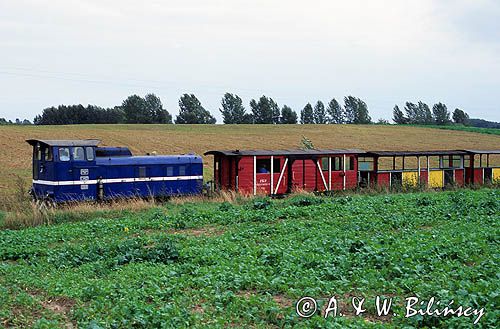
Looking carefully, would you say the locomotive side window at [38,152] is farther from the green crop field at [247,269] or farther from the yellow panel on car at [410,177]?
the yellow panel on car at [410,177]

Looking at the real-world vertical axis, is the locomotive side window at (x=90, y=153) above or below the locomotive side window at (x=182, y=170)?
above

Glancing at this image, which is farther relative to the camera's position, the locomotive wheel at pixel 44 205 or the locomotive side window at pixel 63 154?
the locomotive side window at pixel 63 154

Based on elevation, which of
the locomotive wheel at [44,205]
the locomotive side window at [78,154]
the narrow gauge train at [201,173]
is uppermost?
the locomotive side window at [78,154]

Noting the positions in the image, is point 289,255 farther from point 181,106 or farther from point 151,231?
point 181,106

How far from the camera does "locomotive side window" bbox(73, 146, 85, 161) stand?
22703 mm

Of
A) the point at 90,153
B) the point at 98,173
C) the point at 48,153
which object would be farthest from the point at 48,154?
the point at 98,173

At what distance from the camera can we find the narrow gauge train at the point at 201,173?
2261cm

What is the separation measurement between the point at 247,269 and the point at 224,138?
5250 centimetres

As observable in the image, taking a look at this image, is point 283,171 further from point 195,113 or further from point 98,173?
point 195,113

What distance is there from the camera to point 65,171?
2233 centimetres

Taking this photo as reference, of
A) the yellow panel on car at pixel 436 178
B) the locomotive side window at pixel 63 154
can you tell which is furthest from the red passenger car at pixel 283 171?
the locomotive side window at pixel 63 154

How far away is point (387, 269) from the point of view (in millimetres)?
9742

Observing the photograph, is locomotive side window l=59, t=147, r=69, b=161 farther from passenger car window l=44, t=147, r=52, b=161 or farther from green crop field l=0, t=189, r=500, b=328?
green crop field l=0, t=189, r=500, b=328

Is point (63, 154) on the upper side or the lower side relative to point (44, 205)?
upper
